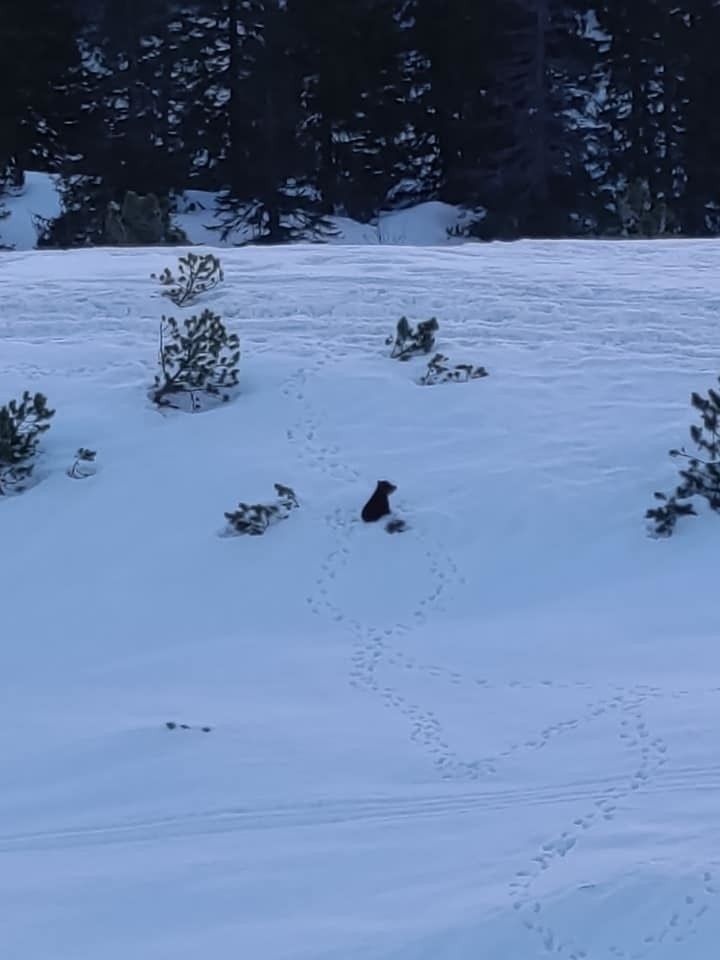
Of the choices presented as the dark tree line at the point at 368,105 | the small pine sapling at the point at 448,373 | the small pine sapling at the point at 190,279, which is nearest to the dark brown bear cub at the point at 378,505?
the small pine sapling at the point at 448,373

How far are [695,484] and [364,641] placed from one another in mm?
1994

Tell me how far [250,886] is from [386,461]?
11.3 feet

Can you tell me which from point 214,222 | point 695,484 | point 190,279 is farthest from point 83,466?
point 214,222

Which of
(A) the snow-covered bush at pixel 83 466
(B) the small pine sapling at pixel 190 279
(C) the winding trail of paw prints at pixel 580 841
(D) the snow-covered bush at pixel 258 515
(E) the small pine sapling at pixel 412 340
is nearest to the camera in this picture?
(C) the winding trail of paw prints at pixel 580 841

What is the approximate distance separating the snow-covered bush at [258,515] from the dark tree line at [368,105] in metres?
14.0

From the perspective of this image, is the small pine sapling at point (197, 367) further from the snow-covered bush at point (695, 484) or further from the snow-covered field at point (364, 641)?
the snow-covered bush at point (695, 484)

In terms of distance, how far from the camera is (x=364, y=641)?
5566 millimetres

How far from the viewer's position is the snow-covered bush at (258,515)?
6.46m

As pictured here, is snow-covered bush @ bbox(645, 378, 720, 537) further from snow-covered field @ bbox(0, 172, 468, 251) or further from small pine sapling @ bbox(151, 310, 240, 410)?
snow-covered field @ bbox(0, 172, 468, 251)

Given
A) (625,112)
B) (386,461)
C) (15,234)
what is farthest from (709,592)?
(625,112)

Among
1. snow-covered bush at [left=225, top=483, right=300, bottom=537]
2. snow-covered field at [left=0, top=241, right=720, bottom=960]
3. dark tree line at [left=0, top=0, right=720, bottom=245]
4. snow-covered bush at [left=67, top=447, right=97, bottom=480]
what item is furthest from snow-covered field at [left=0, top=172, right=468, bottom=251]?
snow-covered bush at [left=225, top=483, right=300, bottom=537]

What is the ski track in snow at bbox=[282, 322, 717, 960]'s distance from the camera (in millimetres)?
3621

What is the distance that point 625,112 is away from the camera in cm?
2267

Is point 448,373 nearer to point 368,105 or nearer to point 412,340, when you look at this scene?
point 412,340
